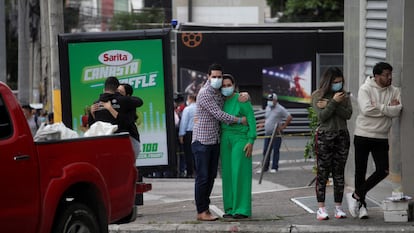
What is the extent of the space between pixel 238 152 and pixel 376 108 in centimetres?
167

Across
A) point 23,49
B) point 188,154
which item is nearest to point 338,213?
point 188,154

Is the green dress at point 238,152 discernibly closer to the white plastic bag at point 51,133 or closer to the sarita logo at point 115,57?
the sarita logo at point 115,57

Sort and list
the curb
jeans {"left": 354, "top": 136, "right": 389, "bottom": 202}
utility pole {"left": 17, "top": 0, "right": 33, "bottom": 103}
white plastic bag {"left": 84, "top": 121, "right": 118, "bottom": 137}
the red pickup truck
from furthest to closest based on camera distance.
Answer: utility pole {"left": 17, "top": 0, "right": 33, "bottom": 103}
jeans {"left": 354, "top": 136, "right": 389, "bottom": 202}
the curb
white plastic bag {"left": 84, "top": 121, "right": 118, "bottom": 137}
the red pickup truck

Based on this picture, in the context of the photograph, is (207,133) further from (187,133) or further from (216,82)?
(187,133)

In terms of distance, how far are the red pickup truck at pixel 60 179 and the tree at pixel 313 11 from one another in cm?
3046

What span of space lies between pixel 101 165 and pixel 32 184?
1.05 metres

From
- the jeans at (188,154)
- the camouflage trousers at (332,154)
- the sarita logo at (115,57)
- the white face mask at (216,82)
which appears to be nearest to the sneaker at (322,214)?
the camouflage trousers at (332,154)

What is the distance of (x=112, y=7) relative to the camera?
228ft

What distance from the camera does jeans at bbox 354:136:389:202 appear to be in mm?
9758

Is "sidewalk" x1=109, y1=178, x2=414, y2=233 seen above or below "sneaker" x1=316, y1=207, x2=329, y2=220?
below

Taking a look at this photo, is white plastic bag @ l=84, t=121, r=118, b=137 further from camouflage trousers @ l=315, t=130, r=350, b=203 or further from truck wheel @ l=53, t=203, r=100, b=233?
camouflage trousers @ l=315, t=130, r=350, b=203

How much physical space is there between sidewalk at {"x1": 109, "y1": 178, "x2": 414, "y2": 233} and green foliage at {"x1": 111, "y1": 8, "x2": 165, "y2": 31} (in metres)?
20.0

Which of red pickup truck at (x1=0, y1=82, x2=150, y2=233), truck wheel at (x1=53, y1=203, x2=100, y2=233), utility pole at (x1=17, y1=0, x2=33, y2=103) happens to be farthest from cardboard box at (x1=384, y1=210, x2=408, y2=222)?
utility pole at (x1=17, y1=0, x2=33, y2=103)

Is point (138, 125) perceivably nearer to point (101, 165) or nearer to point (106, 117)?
point (106, 117)
